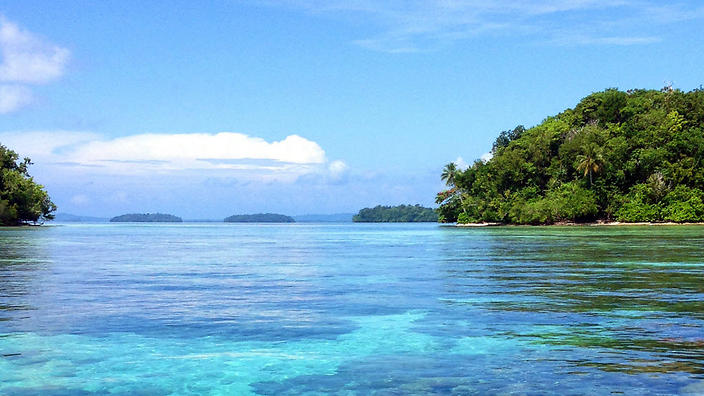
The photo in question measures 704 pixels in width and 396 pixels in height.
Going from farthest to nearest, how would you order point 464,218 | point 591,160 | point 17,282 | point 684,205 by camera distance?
point 464,218 < point 591,160 < point 684,205 < point 17,282

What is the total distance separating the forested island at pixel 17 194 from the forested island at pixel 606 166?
8016cm

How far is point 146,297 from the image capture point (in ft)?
58.7

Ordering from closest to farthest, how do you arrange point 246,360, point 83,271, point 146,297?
1. point 246,360
2. point 146,297
3. point 83,271

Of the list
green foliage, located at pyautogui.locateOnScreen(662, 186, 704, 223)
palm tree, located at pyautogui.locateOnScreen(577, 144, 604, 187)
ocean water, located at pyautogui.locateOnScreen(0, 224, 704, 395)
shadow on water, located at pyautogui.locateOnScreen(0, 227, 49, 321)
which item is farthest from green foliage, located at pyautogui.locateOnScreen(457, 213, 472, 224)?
ocean water, located at pyautogui.locateOnScreen(0, 224, 704, 395)

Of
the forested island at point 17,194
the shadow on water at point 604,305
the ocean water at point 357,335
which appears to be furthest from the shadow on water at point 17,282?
the forested island at point 17,194

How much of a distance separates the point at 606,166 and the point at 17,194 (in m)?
98.5

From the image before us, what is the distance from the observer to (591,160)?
102m

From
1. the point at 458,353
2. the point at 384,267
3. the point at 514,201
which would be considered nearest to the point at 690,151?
the point at 514,201

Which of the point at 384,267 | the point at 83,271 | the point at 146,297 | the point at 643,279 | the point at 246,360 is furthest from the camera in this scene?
the point at 384,267

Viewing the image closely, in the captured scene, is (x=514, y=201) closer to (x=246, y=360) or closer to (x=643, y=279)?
(x=643, y=279)

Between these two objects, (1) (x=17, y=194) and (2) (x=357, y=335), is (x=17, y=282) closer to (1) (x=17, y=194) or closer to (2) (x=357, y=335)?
(2) (x=357, y=335)

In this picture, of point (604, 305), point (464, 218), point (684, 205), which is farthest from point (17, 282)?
point (464, 218)

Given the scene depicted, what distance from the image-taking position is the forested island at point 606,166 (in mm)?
99500

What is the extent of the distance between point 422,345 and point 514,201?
105 metres
